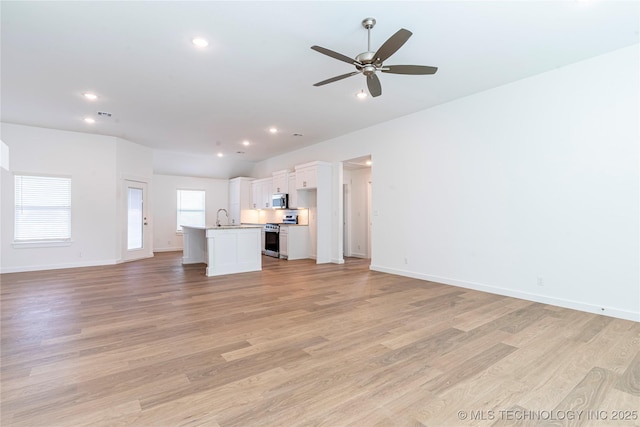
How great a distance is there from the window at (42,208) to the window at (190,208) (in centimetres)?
320

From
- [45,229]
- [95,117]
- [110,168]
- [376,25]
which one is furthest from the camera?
[110,168]

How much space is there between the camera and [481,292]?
4.46m

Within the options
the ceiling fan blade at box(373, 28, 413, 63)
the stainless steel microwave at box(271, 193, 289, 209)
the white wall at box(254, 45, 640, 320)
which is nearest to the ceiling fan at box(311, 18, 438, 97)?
the ceiling fan blade at box(373, 28, 413, 63)

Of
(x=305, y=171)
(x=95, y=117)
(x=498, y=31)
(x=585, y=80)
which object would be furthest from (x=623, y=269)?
(x=95, y=117)

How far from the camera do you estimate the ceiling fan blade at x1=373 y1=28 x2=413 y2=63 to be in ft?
8.02

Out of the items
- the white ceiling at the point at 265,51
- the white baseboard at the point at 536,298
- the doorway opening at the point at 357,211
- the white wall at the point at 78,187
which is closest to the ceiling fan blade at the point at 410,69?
the white ceiling at the point at 265,51

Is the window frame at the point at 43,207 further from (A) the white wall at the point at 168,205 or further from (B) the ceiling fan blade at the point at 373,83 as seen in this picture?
(B) the ceiling fan blade at the point at 373,83

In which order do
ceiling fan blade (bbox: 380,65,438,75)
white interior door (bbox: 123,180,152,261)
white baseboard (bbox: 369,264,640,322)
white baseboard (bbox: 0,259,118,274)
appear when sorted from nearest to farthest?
ceiling fan blade (bbox: 380,65,438,75), white baseboard (bbox: 369,264,640,322), white baseboard (bbox: 0,259,118,274), white interior door (bbox: 123,180,152,261)

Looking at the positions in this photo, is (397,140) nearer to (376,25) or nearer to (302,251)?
(376,25)

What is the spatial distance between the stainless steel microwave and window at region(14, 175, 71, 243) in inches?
186

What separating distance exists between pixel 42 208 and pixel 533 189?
9.12 m

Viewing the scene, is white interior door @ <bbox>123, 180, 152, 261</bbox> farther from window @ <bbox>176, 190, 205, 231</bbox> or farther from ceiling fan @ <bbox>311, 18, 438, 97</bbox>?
ceiling fan @ <bbox>311, 18, 438, 97</bbox>

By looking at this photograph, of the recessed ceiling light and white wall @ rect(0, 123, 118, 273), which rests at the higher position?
the recessed ceiling light

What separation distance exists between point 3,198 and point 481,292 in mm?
9014
